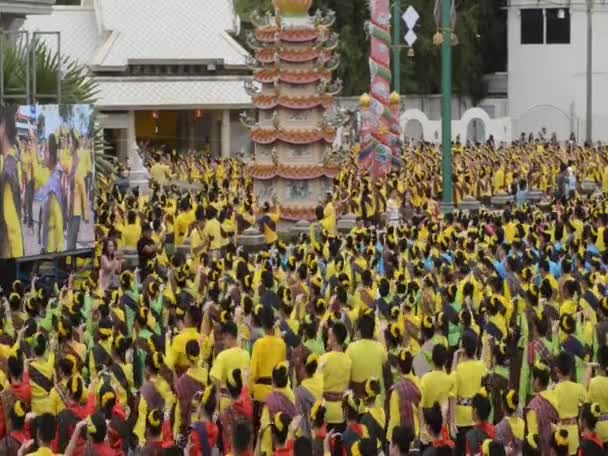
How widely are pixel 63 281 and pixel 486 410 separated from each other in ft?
42.3

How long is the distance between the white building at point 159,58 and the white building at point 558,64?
13.0m

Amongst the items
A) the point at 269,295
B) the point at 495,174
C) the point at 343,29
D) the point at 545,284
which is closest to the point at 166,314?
the point at 269,295

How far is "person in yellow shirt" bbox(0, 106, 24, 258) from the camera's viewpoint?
22094 millimetres

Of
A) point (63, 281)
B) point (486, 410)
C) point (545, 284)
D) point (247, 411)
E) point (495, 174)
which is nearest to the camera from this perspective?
point (486, 410)

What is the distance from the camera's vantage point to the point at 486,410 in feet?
36.2

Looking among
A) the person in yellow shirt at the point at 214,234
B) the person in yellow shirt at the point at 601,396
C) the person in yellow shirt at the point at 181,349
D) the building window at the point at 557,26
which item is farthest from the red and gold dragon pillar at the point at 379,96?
the person in yellow shirt at the point at 601,396

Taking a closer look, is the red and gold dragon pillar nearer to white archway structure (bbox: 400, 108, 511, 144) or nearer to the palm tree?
the palm tree

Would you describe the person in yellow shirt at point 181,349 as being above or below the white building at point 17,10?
below

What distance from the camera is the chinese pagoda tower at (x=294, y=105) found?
32.5 metres

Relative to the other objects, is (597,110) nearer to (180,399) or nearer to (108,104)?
(108,104)

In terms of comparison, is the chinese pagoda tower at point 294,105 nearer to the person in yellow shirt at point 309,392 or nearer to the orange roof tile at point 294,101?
the orange roof tile at point 294,101

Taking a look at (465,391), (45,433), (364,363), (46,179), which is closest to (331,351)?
(364,363)

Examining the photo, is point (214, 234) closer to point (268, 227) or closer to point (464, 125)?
point (268, 227)

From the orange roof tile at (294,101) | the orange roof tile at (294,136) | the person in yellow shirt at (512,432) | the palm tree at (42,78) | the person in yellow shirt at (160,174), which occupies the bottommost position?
the person in yellow shirt at (512,432)
